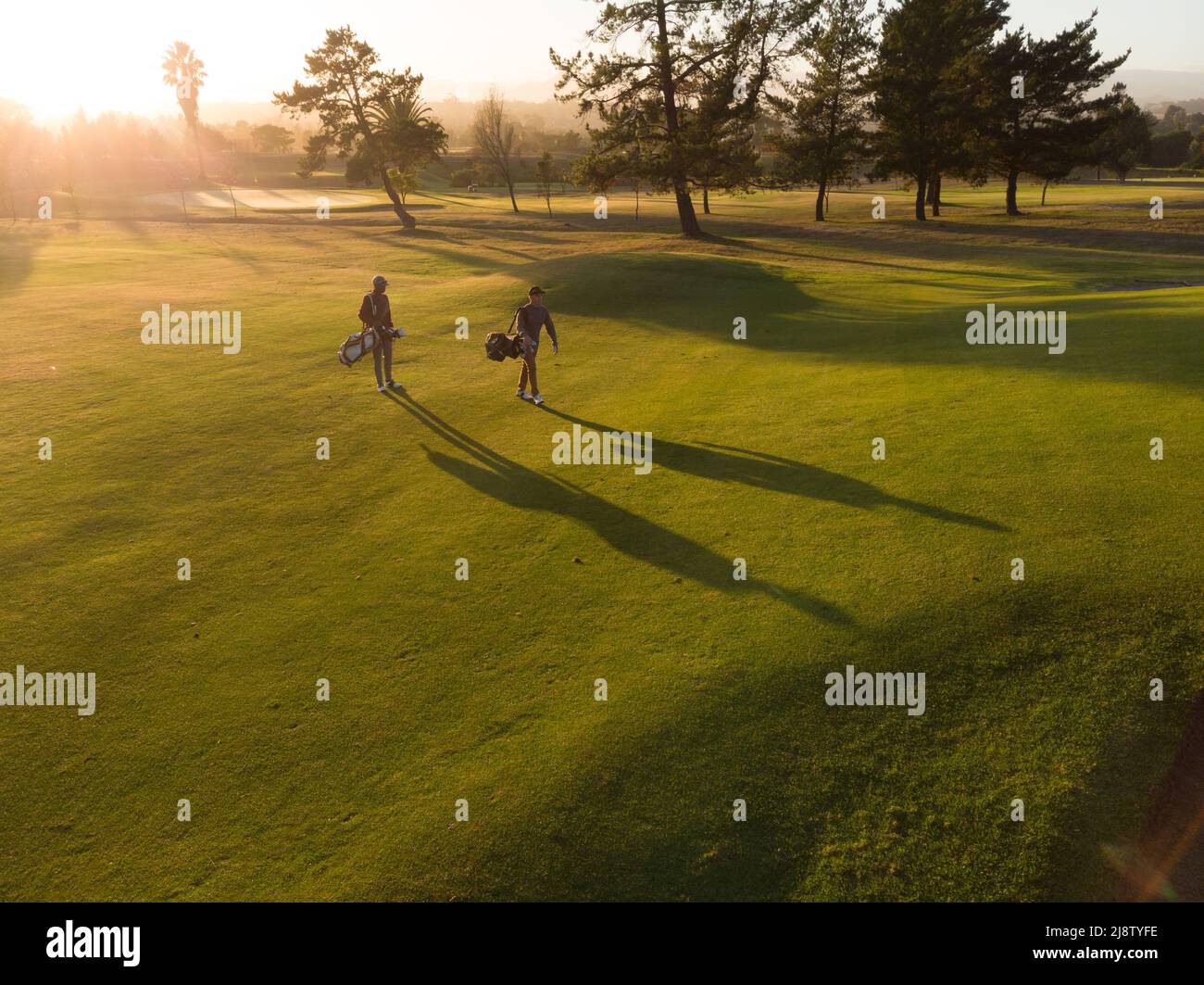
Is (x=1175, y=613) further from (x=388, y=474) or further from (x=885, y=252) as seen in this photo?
(x=885, y=252)

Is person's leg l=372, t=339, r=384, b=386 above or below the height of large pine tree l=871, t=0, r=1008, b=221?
below

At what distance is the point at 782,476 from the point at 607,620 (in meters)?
5.36

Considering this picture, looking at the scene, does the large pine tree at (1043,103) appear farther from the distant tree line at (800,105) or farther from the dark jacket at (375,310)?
the dark jacket at (375,310)

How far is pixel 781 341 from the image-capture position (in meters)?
24.2

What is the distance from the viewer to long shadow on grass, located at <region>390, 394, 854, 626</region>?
10.4 metres

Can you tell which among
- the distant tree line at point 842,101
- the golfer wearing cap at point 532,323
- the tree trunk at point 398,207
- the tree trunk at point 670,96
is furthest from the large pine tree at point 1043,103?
the golfer wearing cap at point 532,323

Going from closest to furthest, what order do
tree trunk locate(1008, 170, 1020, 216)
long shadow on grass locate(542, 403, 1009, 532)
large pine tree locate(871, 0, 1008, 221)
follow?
1. long shadow on grass locate(542, 403, 1009, 532)
2. large pine tree locate(871, 0, 1008, 221)
3. tree trunk locate(1008, 170, 1020, 216)

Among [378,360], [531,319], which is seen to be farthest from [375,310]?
[531,319]

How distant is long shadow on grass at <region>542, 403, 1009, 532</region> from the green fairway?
0.33 ft

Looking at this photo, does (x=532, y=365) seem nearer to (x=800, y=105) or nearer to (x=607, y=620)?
(x=607, y=620)

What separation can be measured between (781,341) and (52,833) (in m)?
21.9

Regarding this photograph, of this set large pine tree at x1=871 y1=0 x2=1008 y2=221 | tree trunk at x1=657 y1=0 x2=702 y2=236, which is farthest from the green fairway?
large pine tree at x1=871 y1=0 x2=1008 y2=221

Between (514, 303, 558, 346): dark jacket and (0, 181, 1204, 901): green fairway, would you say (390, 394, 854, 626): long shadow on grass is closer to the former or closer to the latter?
(0, 181, 1204, 901): green fairway
